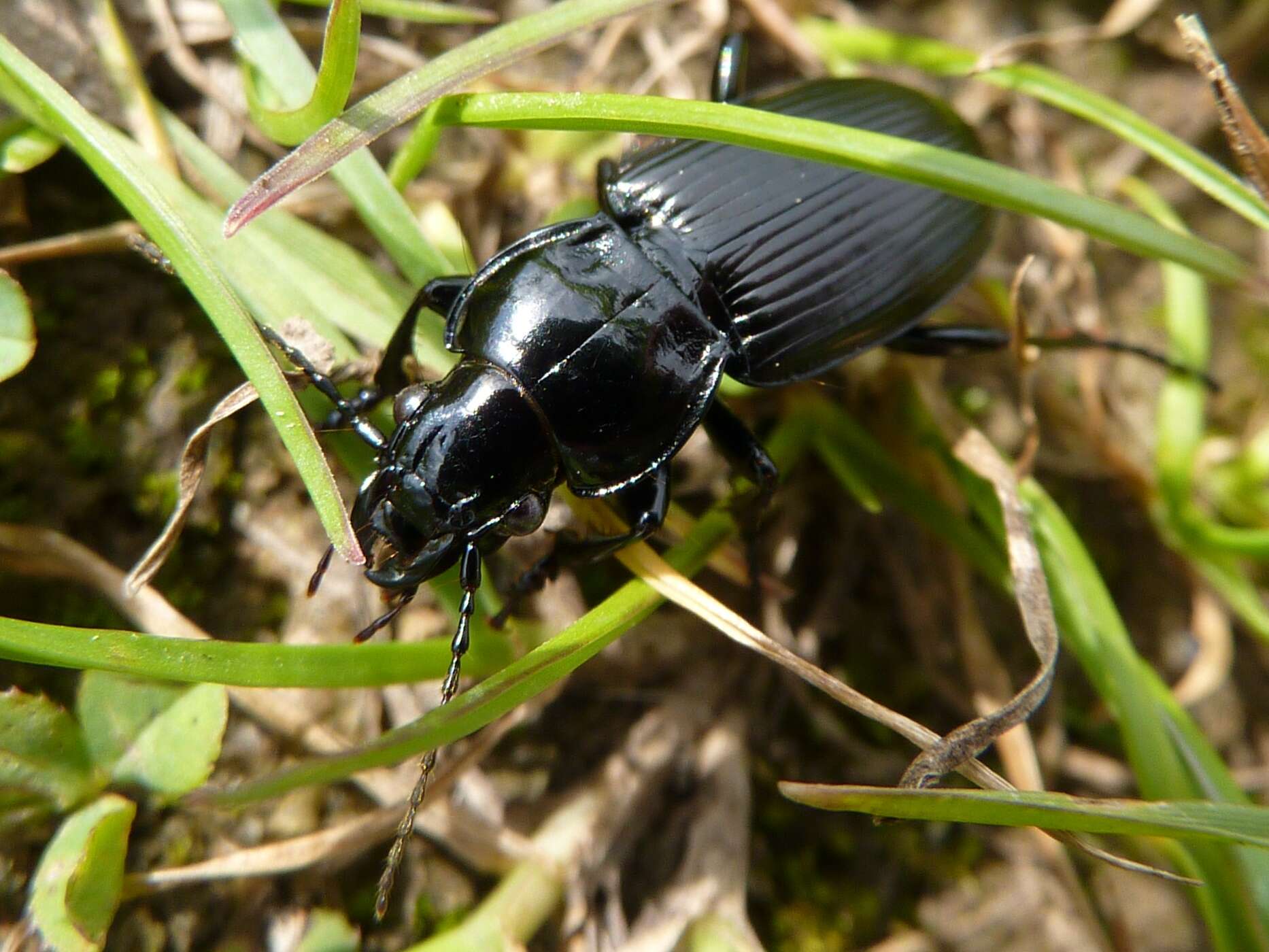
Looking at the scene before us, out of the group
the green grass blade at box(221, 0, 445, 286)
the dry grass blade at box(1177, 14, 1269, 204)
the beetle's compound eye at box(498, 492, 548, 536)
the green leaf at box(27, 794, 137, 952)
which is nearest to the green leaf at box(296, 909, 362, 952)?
the green leaf at box(27, 794, 137, 952)

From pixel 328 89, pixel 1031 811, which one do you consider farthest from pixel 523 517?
pixel 1031 811

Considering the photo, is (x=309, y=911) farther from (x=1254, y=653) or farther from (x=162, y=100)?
(x=1254, y=653)

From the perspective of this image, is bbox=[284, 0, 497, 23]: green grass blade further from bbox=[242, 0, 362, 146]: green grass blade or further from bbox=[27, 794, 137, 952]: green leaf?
bbox=[27, 794, 137, 952]: green leaf

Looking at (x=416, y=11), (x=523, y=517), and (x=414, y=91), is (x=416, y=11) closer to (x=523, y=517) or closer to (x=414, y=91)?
(x=414, y=91)

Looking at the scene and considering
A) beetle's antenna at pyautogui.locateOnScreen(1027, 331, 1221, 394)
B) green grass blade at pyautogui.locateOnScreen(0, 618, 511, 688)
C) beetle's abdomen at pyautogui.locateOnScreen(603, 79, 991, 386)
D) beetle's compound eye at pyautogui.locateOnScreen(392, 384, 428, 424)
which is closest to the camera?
green grass blade at pyautogui.locateOnScreen(0, 618, 511, 688)

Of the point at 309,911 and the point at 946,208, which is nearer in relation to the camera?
the point at 309,911

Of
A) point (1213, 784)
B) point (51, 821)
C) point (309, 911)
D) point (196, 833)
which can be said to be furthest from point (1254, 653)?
point (51, 821)

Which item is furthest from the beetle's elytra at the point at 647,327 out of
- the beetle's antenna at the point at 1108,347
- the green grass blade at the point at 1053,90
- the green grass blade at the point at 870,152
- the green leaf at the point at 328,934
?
the green leaf at the point at 328,934
